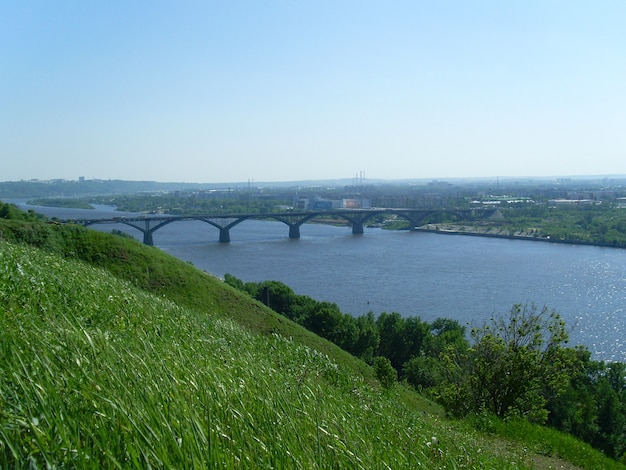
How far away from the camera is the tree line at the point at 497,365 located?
260 inches

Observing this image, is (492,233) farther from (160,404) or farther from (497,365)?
(160,404)

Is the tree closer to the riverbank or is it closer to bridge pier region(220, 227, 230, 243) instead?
bridge pier region(220, 227, 230, 243)

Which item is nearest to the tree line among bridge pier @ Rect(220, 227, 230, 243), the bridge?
bridge pier @ Rect(220, 227, 230, 243)

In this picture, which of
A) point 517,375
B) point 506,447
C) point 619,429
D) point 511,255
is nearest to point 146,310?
point 506,447

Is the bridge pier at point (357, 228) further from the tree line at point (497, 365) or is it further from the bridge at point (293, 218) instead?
the tree line at point (497, 365)

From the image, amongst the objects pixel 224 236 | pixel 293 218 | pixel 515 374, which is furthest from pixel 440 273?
pixel 293 218

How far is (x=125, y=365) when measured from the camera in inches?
82.0

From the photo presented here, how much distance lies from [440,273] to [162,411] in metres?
20.4

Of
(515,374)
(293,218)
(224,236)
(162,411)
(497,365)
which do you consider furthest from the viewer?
(293,218)

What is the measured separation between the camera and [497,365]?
263 inches

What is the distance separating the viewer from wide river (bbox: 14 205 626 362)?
15.9m

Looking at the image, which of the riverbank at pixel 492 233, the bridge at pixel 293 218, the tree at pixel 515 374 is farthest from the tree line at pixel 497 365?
the riverbank at pixel 492 233

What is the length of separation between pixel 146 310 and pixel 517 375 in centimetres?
429

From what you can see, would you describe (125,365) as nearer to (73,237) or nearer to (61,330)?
(61,330)
